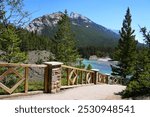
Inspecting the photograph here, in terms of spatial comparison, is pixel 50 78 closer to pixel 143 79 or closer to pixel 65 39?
pixel 143 79

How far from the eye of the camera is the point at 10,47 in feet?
69.5

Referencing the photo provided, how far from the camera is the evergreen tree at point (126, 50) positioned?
47.0 meters

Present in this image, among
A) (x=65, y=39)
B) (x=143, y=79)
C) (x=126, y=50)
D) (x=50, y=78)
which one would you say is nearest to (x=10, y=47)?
(x=50, y=78)

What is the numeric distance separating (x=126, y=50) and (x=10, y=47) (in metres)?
28.8

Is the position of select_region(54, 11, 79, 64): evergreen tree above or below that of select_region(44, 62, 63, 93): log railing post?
above

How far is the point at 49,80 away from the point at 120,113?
19.4 feet

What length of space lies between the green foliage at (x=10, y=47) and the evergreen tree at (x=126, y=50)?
2732 centimetres

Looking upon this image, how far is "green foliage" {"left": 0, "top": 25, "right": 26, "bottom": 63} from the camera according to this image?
20.1 m

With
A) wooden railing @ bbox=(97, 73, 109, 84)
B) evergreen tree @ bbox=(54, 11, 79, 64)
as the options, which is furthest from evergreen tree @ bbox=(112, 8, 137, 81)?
wooden railing @ bbox=(97, 73, 109, 84)

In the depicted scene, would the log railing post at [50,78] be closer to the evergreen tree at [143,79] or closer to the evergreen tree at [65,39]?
the evergreen tree at [143,79]

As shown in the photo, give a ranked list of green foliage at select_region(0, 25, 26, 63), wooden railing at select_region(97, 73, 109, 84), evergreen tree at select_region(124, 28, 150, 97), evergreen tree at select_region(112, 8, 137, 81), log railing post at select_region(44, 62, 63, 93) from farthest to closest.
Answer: evergreen tree at select_region(112, 8, 137, 81) → wooden railing at select_region(97, 73, 109, 84) → green foliage at select_region(0, 25, 26, 63) → log railing post at select_region(44, 62, 63, 93) → evergreen tree at select_region(124, 28, 150, 97)

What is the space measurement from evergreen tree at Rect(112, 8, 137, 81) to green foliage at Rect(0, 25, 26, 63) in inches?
1076

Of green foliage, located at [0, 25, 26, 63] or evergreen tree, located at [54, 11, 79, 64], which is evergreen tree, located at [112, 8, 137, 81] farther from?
green foliage, located at [0, 25, 26, 63]

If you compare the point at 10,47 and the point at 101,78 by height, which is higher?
the point at 10,47
